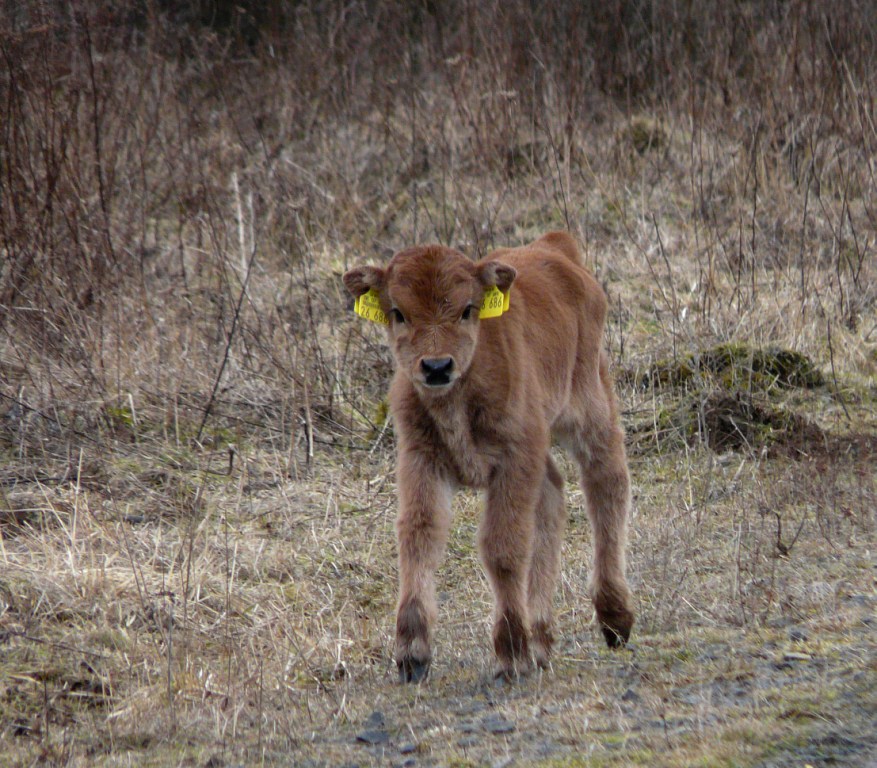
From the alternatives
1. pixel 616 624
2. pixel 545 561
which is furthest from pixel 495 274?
pixel 616 624

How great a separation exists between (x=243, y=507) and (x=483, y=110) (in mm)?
6265

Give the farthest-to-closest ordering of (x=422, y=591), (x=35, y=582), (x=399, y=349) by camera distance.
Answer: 1. (x=35, y=582)
2. (x=399, y=349)
3. (x=422, y=591)

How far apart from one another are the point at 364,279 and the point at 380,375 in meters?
3.96

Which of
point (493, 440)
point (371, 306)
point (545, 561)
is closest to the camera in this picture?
point (493, 440)

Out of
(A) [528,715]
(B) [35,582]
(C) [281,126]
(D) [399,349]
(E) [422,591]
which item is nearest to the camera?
(A) [528,715]

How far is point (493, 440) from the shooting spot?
5.64 m

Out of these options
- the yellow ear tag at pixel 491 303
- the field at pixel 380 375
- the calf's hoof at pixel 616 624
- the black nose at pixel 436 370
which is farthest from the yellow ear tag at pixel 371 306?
the calf's hoof at pixel 616 624

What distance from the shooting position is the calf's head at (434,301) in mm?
5609

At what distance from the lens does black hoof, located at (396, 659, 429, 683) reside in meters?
5.37

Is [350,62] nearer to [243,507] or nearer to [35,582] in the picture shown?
[243,507]

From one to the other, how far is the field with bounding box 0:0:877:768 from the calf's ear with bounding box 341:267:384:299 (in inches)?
61.1

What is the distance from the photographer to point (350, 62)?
48.2 ft

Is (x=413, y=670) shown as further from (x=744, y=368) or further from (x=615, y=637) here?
(x=744, y=368)

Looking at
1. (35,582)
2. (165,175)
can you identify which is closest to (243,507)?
(35,582)
